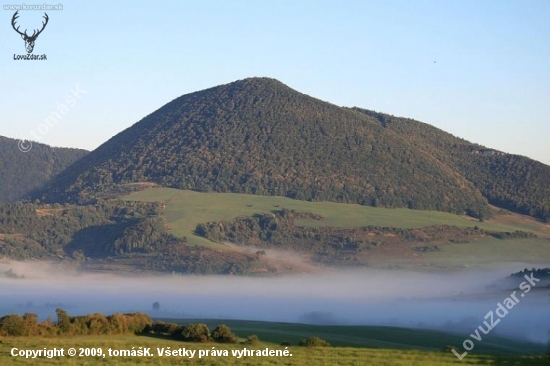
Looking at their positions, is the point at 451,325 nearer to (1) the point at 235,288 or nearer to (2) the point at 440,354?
(2) the point at 440,354

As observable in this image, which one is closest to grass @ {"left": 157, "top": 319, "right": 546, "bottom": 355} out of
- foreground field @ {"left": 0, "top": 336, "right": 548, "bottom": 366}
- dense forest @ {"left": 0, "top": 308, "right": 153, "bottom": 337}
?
dense forest @ {"left": 0, "top": 308, "right": 153, "bottom": 337}

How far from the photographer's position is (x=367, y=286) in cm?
16212

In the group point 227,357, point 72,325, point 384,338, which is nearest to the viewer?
point 227,357

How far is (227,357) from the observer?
43.1 m

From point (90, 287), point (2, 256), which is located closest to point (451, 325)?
point (90, 287)

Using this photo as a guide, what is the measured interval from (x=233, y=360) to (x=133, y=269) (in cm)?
14675

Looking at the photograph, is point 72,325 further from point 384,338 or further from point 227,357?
point 384,338

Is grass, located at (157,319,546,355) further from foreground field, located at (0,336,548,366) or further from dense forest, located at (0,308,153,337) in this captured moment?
foreground field, located at (0,336,548,366)

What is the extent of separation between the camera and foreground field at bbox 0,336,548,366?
136 feet

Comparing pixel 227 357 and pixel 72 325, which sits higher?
pixel 72 325

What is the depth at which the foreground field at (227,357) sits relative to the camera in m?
41.4

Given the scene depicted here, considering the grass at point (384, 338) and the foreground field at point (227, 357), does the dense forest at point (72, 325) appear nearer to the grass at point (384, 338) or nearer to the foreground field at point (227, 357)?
the foreground field at point (227, 357)

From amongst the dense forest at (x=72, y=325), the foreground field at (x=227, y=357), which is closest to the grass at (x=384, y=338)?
the dense forest at (x=72, y=325)

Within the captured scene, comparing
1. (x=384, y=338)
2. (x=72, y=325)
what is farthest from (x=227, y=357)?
(x=384, y=338)
